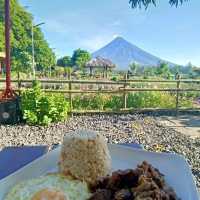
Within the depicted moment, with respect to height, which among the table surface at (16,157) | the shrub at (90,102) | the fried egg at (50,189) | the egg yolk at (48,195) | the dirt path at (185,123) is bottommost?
the dirt path at (185,123)

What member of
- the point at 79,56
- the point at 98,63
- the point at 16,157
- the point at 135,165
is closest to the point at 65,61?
the point at 79,56

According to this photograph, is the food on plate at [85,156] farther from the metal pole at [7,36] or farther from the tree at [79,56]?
the tree at [79,56]

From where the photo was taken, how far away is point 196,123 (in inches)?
360

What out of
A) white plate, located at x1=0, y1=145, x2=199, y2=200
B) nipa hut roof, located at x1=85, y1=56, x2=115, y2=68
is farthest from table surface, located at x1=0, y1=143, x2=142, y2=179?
nipa hut roof, located at x1=85, y1=56, x2=115, y2=68

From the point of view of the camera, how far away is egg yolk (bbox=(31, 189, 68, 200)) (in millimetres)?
1233

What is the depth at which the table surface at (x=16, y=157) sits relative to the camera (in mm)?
1854

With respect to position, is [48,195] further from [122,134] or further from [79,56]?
[79,56]

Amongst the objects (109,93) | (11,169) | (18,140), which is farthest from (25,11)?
(11,169)

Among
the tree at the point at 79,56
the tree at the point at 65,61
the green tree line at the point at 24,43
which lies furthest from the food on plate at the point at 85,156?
the tree at the point at 65,61

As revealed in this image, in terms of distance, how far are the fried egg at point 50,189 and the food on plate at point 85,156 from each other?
98mm

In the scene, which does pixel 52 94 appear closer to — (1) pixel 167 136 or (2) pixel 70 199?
(1) pixel 167 136

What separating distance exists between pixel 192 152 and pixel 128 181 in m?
4.80

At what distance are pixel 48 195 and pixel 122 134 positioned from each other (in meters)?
5.92

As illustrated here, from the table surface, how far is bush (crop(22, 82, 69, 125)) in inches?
236
